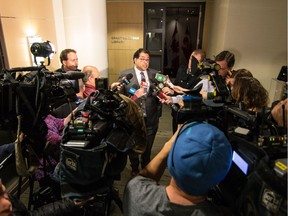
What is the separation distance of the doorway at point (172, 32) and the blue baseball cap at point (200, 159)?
513 cm

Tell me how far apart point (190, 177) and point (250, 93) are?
1057 mm

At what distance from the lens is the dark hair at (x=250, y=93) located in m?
1.49

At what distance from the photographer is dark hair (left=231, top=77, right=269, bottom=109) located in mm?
1486

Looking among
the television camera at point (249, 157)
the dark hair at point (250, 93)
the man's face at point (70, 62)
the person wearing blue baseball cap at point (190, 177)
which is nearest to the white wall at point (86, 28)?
the man's face at point (70, 62)

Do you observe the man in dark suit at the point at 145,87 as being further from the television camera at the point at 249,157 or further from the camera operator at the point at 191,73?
the television camera at the point at 249,157

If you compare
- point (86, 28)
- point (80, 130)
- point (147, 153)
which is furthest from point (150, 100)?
point (80, 130)

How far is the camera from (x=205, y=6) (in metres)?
5.15

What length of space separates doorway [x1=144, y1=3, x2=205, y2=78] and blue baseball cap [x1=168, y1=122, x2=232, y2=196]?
16.8 ft

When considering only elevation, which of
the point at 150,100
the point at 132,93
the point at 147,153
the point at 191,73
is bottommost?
the point at 147,153

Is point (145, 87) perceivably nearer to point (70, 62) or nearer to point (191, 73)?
point (191, 73)

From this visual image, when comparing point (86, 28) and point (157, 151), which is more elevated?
point (86, 28)

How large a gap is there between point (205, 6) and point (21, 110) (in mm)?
5182

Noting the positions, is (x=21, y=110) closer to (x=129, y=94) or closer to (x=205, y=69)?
(x=205, y=69)

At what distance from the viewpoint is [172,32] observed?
18.9 ft
